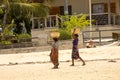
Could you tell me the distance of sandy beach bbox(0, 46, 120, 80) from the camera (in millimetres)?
14520

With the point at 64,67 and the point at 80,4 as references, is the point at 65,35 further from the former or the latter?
the point at 64,67

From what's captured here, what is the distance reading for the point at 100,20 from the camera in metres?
32.4

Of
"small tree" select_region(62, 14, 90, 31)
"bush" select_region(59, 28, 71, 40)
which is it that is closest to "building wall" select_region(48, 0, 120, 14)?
"small tree" select_region(62, 14, 90, 31)

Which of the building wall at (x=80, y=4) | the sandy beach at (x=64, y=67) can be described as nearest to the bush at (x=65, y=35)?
the sandy beach at (x=64, y=67)

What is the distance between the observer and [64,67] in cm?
1733

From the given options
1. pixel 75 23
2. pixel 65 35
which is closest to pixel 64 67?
pixel 65 35

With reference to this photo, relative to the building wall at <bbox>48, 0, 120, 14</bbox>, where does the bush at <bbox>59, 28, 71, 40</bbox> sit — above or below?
below

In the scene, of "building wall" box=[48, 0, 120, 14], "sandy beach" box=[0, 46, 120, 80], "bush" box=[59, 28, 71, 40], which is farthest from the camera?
"building wall" box=[48, 0, 120, 14]

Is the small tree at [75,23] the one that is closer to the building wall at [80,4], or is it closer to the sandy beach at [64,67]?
the building wall at [80,4]

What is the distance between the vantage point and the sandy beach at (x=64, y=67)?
14520 mm

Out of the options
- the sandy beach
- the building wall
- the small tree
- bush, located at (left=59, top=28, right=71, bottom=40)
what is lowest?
the sandy beach

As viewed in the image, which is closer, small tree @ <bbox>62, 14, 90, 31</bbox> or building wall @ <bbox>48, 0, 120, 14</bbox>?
small tree @ <bbox>62, 14, 90, 31</bbox>

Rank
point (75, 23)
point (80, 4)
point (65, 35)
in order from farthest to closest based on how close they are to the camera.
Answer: point (80, 4)
point (75, 23)
point (65, 35)

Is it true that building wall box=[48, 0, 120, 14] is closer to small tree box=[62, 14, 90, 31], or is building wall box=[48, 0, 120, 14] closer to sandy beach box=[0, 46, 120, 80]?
small tree box=[62, 14, 90, 31]
